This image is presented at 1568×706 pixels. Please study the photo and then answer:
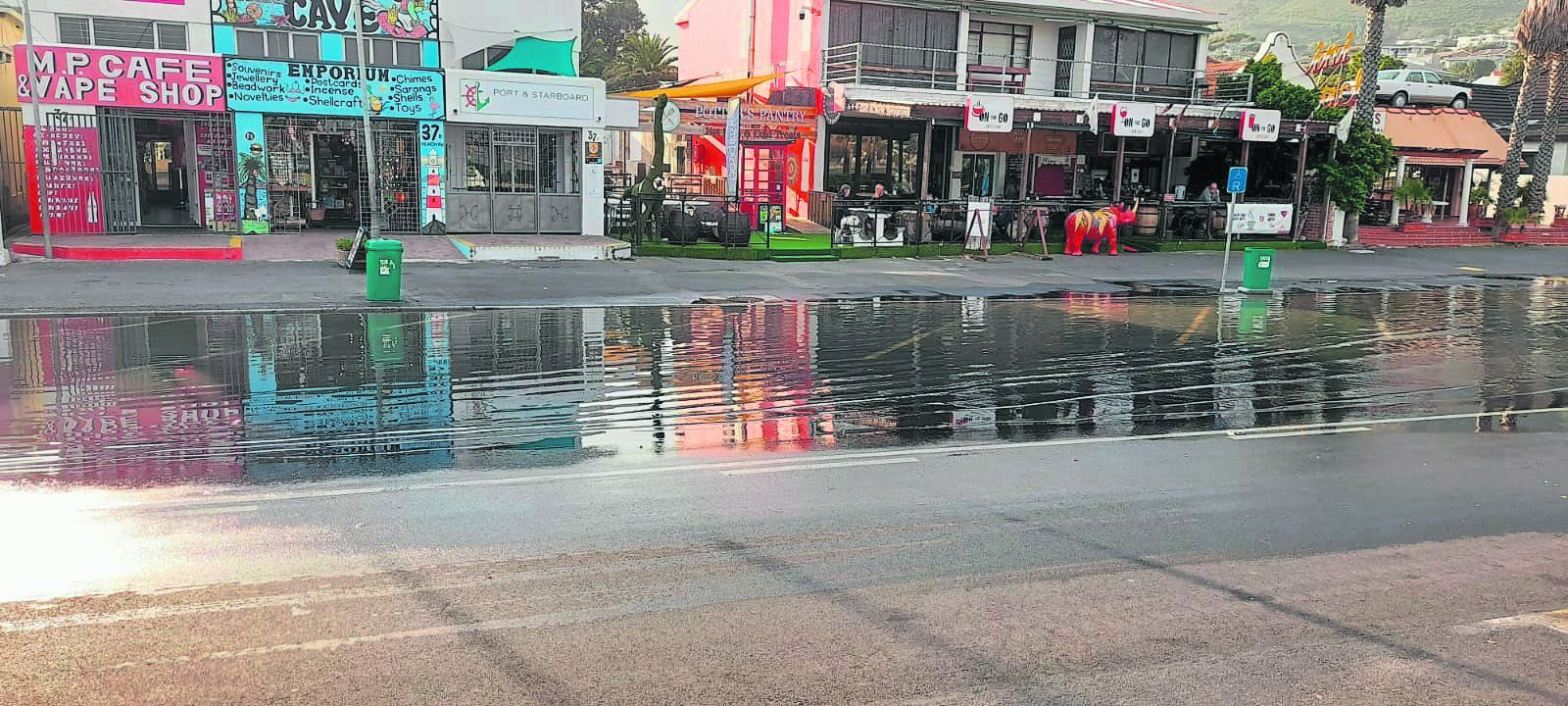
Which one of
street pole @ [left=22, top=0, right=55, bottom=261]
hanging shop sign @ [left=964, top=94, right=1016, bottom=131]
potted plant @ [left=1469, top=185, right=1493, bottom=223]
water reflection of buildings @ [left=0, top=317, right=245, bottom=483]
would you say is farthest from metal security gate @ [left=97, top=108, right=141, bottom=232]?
potted plant @ [left=1469, top=185, right=1493, bottom=223]

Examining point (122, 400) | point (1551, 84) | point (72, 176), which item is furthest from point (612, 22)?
point (122, 400)

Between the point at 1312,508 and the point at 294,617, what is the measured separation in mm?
6419

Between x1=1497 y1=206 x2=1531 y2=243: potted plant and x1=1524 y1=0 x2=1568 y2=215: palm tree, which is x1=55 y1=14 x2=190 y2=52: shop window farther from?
x1=1497 y1=206 x2=1531 y2=243: potted plant

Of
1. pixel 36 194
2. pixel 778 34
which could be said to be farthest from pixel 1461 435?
pixel 778 34

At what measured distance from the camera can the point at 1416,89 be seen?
42438mm

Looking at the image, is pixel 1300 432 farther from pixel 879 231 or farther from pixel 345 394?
pixel 879 231

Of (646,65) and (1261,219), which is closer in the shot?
(1261,219)

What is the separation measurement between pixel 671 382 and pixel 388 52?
16868 mm

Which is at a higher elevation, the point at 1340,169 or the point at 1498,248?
the point at 1340,169

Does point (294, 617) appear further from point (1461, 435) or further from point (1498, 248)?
point (1498, 248)

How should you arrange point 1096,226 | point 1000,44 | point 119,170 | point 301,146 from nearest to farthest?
point 119,170 < point 301,146 < point 1096,226 < point 1000,44

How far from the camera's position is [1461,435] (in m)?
10.3

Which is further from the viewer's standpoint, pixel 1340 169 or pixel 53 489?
pixel 1340 169

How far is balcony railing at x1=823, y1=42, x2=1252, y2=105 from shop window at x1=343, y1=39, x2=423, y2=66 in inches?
463
